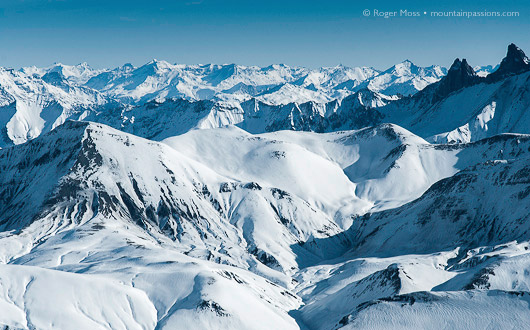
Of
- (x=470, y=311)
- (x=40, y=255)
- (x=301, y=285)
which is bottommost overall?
(x=301, y=285)

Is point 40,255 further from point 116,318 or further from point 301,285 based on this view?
point 301,285

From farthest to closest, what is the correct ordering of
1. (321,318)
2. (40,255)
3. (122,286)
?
(40,255)
(321,318)
(122,286)

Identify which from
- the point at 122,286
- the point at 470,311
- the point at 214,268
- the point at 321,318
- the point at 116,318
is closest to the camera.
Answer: the point at 470,311

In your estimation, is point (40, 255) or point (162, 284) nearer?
point (162, 284)

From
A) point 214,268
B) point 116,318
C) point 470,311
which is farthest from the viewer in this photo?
point 214,268

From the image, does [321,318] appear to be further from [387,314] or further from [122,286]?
[122,286]

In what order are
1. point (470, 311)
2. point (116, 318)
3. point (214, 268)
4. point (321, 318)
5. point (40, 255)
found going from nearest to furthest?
point (470, 311) → point (116, 318) → point (321, 318) → point (214, 268) → point (40, 255)

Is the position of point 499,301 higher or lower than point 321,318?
higher

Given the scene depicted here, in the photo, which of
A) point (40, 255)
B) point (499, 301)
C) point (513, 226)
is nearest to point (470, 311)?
point (499, 301)

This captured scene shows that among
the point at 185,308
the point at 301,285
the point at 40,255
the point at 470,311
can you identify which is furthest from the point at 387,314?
the point at 40,255
